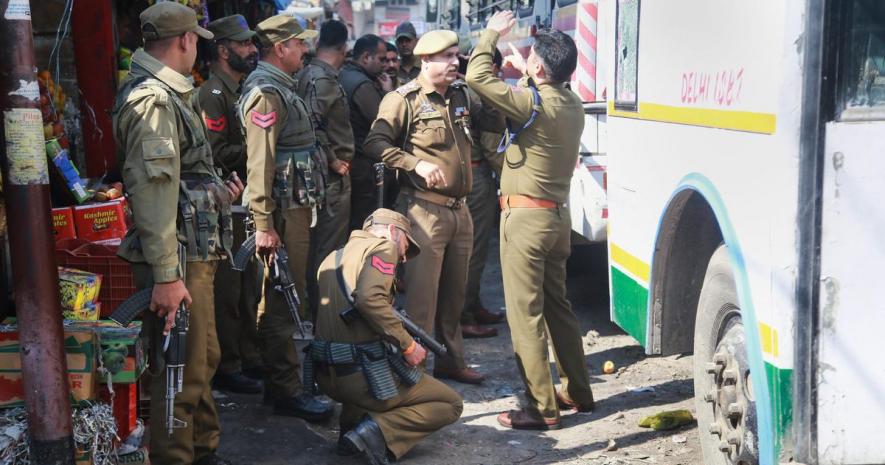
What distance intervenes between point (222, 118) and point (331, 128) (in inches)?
33.3

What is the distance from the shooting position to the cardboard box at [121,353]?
392 cm

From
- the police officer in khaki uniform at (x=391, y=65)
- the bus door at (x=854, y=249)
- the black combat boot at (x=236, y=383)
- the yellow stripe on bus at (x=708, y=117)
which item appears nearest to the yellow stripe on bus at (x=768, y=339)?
the bus door at (x=854, y=249)

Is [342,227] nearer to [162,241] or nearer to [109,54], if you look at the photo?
[109,54]

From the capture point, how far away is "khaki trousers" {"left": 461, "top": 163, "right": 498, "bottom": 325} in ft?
22.1

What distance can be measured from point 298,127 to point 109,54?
1755mm

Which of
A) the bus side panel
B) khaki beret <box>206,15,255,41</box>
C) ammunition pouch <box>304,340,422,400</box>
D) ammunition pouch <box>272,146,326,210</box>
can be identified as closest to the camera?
the bus side panel

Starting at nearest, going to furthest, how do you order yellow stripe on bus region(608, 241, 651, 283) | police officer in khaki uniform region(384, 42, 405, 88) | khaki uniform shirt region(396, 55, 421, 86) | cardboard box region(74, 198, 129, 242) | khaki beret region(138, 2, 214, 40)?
khaki beret region(138, 2, 214, 40), yellow stripe on bus region(608, 241, 651, 283), cardboard box region(74, 198, 129, 242), police officer in khaki uniform region(384, 42, 405, 88), khaki uniform shirt region(396, 55, 421, 86)

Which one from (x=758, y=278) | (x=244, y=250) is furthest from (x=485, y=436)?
(x=758, y=278)

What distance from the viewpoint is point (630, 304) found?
4.76 m

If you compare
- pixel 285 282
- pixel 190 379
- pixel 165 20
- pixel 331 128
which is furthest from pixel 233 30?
pixel 190 379

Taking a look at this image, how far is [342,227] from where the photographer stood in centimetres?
620

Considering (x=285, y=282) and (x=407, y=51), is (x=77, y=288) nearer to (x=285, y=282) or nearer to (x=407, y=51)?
(x=285, y=282)

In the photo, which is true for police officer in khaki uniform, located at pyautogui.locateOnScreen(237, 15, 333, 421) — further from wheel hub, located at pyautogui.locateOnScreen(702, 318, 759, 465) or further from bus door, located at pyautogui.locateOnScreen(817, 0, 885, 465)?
bus door, located at pyautogui.locateOnScreen(817, 0, 885, 465)

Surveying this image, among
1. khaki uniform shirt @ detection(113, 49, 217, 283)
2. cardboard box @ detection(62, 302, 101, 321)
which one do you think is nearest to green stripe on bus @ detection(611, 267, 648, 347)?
khaki uniform shirt @ detection(113, 49, 217, 283)
